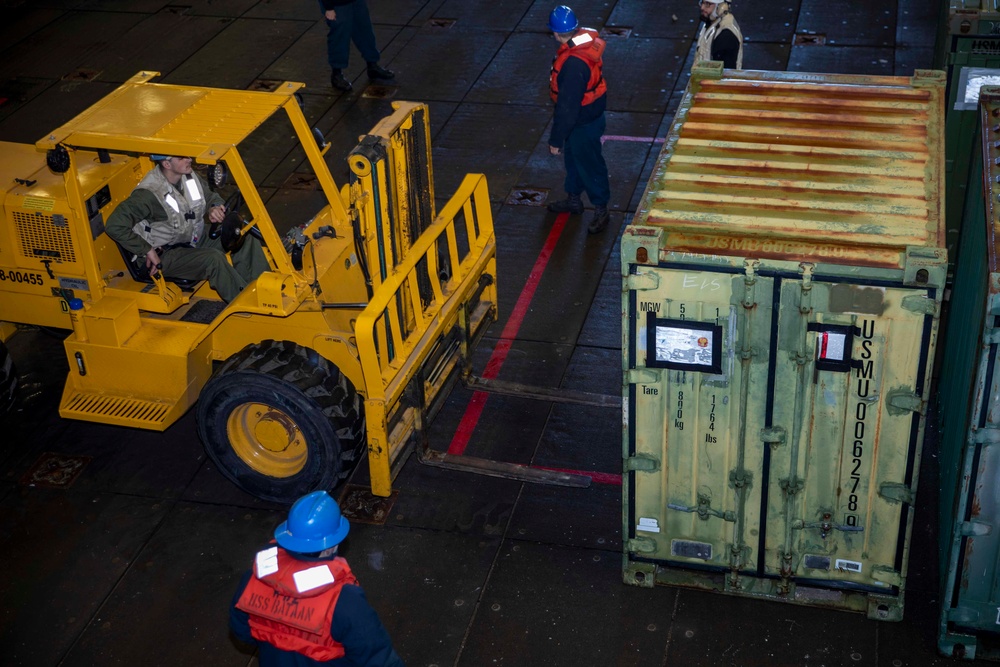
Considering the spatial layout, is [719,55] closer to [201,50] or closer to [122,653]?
[122,653]

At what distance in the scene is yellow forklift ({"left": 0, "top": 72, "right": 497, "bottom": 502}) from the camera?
7.18m

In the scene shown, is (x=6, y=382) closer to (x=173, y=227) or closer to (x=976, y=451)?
(x=173, y=227)

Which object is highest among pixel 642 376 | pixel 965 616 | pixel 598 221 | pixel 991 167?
pixel 991 167

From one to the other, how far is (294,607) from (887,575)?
3.34 metres

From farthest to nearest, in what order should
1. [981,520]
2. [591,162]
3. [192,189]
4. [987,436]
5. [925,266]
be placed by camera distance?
[591,162], [192,189], [981,520], [987,436], [925,266]

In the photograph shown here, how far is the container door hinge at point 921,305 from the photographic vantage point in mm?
5492

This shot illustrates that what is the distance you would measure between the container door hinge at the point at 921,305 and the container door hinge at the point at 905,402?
1.54 ft

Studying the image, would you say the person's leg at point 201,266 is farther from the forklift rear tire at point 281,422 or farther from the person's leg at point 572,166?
the person's leg at point 572,166

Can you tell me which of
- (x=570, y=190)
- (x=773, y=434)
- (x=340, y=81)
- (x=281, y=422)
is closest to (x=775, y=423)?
(x=773, y=434)

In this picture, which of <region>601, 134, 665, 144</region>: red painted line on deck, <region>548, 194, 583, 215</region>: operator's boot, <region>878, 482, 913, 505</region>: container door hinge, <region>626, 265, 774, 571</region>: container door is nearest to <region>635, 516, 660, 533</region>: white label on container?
<region>626, 265, 774, 571</region>: container door

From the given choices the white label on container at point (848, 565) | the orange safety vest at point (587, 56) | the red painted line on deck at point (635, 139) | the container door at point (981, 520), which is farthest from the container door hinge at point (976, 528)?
the red painted line on deck at point (635, 139)

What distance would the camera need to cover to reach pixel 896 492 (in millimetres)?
6164

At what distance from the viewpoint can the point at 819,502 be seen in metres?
6.38

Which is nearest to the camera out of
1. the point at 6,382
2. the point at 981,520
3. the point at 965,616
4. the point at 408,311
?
the point at 981,520
